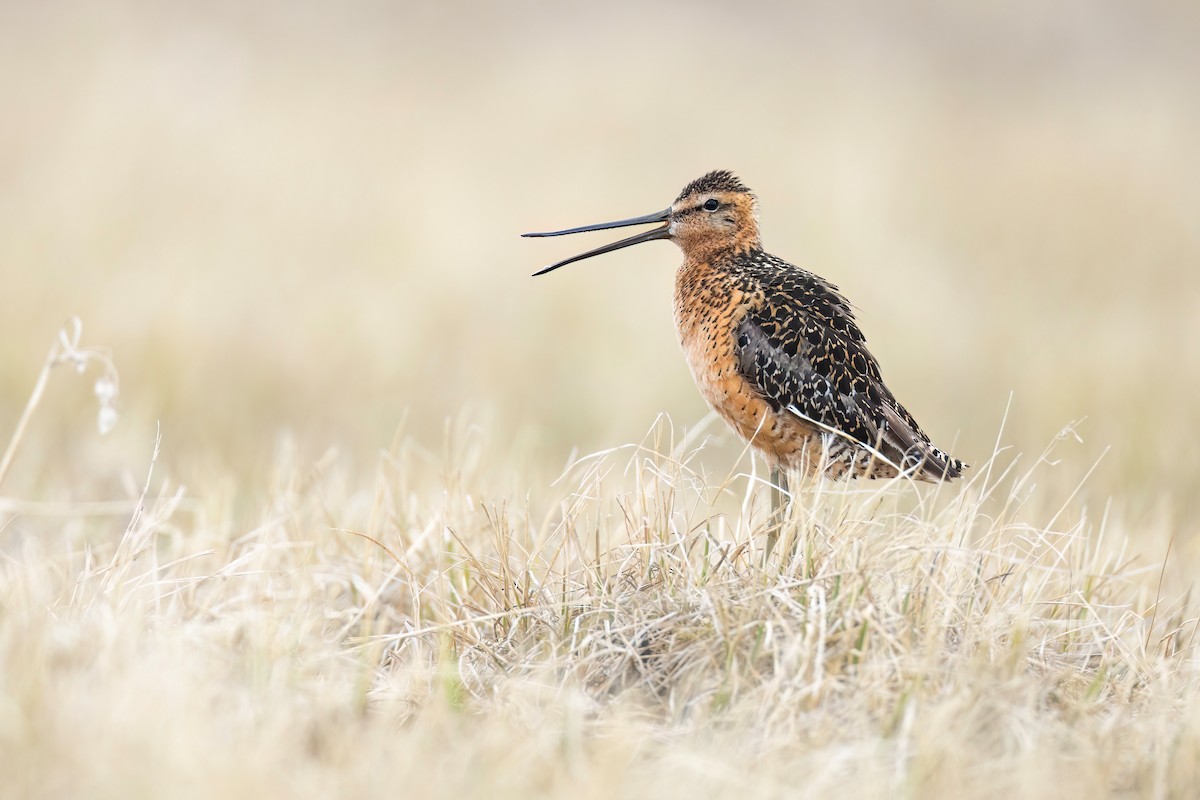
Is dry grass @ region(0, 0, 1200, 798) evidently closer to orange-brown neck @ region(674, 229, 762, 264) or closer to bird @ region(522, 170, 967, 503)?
bird @ region(522, 170, 967, 503)

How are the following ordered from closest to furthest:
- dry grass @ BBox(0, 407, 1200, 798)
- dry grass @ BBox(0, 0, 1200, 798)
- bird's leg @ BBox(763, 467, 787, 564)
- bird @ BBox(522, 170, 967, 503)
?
dry grass @ BBox(0, 407, 1200, 798) → dry grass @ BBox(0, 0, 1200, 798) → bird's leg @ BBox(763, 467, 787, 564) → bird @ BBox(522, 170, 967, 503)

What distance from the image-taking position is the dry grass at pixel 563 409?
9.62 feet

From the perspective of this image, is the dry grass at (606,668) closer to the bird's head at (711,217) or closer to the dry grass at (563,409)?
the dry grass at (563,409)

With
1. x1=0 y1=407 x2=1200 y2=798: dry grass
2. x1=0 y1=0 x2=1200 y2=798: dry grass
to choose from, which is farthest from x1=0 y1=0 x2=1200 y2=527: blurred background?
x1=0 y1=407 x2=1200 y2=798: dry grass

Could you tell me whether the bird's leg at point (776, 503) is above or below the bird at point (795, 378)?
below

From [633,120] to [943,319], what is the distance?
4692 mm

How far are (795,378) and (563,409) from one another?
12.8ft

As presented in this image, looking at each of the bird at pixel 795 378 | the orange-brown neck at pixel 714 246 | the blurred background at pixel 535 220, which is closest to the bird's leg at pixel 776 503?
the bird at pixel 795 378

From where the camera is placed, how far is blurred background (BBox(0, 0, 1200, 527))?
752 centimetres

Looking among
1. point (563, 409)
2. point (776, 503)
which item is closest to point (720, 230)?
point (776, 503)

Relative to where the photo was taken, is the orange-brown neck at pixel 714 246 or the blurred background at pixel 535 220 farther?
the blurred background at pixel 535 220

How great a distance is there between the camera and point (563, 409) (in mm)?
7973

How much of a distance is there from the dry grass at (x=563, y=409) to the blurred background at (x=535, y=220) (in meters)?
0.05

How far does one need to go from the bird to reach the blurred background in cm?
114
